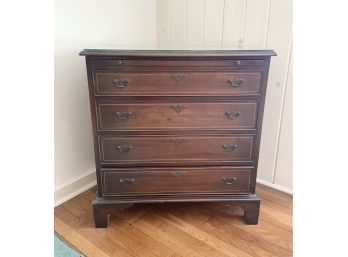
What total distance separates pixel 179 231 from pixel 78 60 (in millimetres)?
1189

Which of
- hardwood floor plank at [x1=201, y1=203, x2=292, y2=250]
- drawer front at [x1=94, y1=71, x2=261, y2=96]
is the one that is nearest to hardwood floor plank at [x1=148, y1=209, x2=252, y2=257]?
hardwood floor plank at [x1=201, y1=203, x2=292, y2=250]

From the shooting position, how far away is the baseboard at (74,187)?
1741 millimetres

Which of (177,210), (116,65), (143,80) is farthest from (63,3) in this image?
(177,210)

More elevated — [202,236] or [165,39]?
[165,39]

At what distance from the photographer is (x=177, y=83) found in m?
1.32

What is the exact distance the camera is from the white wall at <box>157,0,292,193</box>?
1626 millimetres

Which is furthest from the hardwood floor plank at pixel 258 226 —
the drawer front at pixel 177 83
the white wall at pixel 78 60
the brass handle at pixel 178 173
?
the white wall at pixel 78 60

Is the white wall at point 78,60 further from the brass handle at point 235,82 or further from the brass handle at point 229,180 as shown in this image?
the brass handle at point 229,180

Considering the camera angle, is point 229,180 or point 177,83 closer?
point 177,83

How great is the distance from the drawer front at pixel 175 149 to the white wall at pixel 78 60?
43cm

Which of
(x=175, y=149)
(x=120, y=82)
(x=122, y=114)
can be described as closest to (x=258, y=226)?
(x=175, y=149)

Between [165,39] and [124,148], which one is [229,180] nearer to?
[124,148]

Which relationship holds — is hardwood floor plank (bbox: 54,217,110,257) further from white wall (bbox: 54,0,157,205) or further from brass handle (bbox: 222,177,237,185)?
brass handle (bbox: 222,177,237,185)
